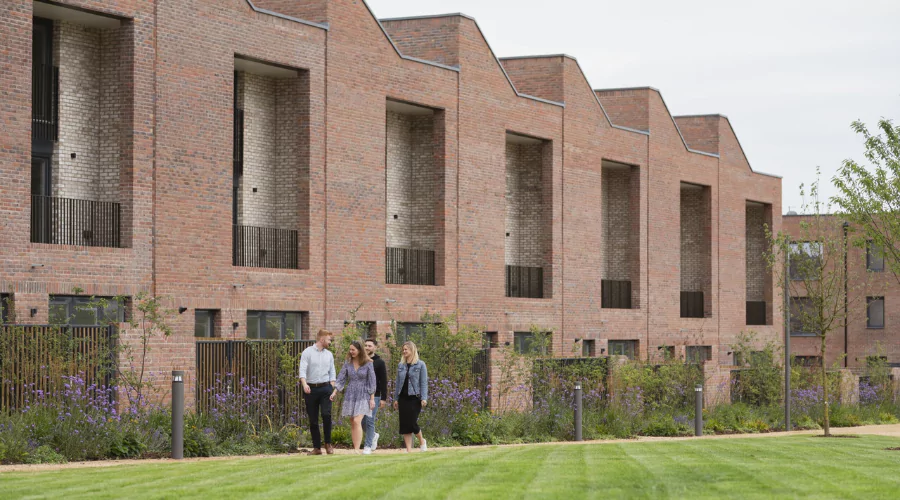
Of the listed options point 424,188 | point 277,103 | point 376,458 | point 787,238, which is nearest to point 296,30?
point 277,103

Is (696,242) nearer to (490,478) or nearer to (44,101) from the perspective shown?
(44,101)

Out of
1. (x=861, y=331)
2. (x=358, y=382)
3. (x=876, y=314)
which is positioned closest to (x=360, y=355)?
(x=358, y=382)

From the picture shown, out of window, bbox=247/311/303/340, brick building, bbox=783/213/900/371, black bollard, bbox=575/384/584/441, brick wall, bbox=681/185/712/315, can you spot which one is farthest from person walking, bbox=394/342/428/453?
brick building, bbox=783/213/900/371

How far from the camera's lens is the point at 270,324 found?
92.6 feet

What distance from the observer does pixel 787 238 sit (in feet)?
98.1

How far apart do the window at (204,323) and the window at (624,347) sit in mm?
16296

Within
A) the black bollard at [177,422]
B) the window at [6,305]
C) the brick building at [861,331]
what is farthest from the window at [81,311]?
the brick building at [861,331]

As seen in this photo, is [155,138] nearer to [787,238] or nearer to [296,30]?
[296,30]

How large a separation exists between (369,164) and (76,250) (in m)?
8.63

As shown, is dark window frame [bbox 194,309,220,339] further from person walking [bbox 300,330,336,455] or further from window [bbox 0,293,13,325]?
person walking [bbox 300,330,336,455]

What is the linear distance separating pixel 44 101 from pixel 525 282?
16.7 metres

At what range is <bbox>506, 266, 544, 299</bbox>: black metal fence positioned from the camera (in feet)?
122

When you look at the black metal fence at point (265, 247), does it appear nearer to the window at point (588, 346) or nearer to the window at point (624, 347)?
the window at point (588, 346)

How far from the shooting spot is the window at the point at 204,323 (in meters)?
27.0
